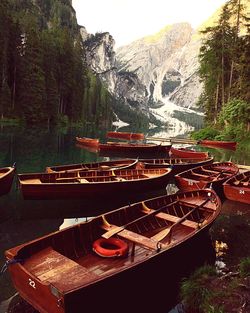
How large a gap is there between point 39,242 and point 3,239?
4127mm

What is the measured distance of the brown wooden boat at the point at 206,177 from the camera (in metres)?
18.0

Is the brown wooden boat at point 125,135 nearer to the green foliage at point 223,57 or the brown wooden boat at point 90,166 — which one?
the green foliage at point 223,57

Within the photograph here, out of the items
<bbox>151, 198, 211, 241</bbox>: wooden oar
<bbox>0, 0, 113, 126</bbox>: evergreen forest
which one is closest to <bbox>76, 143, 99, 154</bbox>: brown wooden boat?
<bbox>0, 0, 113, 126</bbox>: evergreen forest

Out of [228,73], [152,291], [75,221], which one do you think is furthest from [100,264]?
[228,73]

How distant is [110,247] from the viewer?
940 cm

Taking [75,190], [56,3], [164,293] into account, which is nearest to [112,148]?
[75,190]

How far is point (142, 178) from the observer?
63.7 ft

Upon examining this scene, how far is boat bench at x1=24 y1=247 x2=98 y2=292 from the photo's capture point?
689cm

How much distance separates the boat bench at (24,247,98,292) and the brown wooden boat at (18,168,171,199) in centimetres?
781

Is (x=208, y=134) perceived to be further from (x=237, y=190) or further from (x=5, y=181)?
(x=5, y=181)

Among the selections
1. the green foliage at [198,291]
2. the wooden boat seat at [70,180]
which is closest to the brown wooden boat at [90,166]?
the wooden boat seat at [70,180]

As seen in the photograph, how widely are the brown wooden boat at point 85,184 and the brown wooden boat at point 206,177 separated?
1.19 meters

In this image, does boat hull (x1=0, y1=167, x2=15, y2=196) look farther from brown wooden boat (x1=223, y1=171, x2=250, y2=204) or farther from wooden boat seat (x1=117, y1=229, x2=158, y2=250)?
brown wooden boat (x1=223, y1=171, x2=250, y2=204)

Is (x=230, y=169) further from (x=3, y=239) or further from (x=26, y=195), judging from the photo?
(x=3, y=239)
